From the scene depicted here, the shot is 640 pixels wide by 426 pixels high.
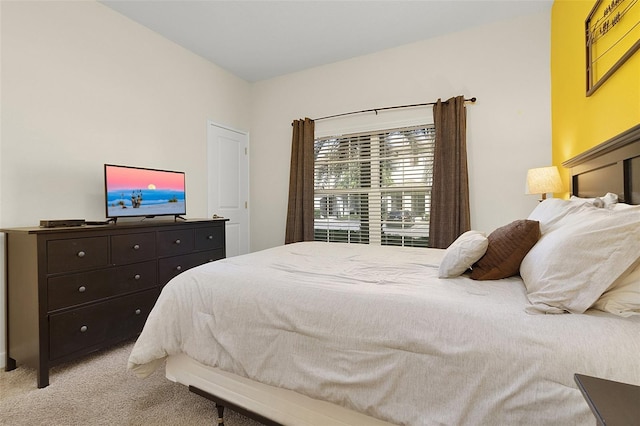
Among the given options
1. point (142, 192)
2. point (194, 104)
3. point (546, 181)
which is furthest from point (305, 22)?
point (546, 181)

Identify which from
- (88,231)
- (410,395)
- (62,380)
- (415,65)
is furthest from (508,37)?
(62,380)

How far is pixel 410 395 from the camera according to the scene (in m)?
1.06

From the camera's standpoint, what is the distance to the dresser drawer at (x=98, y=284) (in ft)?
6.68

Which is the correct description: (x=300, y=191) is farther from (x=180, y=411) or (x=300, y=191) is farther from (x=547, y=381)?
(x=547, y=381)

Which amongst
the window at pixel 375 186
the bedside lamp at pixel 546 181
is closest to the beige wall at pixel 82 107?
the window at pixel 375 186

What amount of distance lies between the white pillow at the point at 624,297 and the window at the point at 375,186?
8.26 ft

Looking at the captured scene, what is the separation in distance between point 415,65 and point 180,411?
380 cm

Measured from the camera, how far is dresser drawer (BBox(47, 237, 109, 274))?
79.0 inches

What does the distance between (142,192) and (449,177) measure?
9.89ft

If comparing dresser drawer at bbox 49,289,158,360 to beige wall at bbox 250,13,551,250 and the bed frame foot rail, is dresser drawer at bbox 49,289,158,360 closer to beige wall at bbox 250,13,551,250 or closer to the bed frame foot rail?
the bed frame foot rail

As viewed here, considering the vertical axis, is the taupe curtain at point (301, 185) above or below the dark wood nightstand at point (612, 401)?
above

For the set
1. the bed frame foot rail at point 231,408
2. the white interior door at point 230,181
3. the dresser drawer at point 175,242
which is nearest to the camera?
the bed frame foot rail at point 231,408

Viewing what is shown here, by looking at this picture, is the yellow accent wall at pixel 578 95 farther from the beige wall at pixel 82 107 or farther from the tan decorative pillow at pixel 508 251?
the beige wall at pixel 82 107

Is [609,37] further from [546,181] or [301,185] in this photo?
[301,185]
